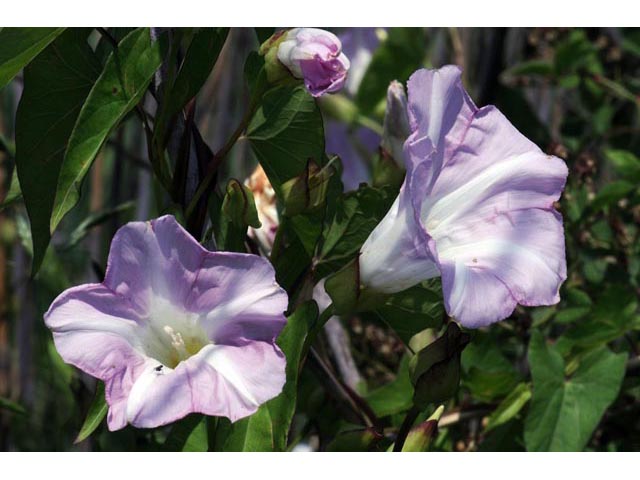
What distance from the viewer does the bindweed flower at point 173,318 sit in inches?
18.7

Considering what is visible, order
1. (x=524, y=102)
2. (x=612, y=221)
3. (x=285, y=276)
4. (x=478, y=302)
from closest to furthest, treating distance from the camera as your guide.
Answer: (x=478, y=302) → (x=285, y=276) → (x=612, y=221) → (x=524, y=102)

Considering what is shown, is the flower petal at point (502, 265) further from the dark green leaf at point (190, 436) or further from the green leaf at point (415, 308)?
the dark green leaf at point (190, 436)

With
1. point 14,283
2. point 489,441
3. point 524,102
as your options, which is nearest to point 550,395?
point 489,441

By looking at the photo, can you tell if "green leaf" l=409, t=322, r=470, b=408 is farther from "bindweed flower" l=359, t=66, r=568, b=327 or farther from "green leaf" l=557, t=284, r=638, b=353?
"green leaf" l=557, t=284, r=638, b=353

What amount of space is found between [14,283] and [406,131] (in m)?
0.91

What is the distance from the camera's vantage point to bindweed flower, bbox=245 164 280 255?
675 mm

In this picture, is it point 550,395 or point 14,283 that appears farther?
point 14,283

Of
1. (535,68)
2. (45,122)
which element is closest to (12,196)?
(45,122)

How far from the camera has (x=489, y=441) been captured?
0.77m

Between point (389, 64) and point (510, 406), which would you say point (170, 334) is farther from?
point (389, 64)

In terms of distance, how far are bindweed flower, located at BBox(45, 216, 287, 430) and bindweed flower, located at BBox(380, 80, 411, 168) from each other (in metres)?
0.17

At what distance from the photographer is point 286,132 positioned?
0.57m

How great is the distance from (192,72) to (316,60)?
0.07 m

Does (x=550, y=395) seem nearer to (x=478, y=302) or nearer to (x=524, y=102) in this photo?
(x=478, y=302)
